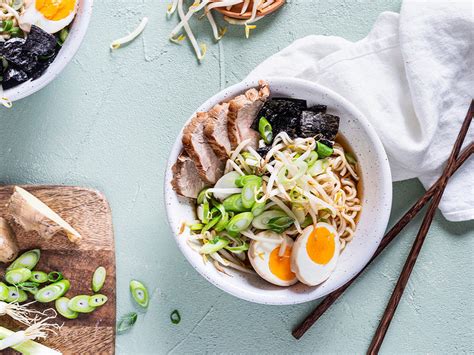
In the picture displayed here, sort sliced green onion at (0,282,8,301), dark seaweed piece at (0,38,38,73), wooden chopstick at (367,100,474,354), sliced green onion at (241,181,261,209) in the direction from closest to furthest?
sliced green onion at (241,181,261,209) < dark seaweed piece at (0,38,38,73) < wooden chopstick at (367,100,474,354) < sliced green onion at (0,282,8,301)

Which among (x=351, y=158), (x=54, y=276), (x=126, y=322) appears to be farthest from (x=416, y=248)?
(x=54, y=276)

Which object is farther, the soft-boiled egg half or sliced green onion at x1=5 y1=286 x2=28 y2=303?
sliced green onion at x1=5 y1=286 x2=28 y2=303

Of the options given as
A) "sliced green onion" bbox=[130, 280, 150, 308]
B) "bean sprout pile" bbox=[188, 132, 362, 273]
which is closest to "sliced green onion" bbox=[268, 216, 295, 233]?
"bean sprout pile" bbox=[188, 132, 362, 273]

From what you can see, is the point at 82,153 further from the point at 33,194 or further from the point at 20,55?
the point at 20,55

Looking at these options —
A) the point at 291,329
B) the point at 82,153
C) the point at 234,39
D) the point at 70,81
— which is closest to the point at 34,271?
the point at 82,153

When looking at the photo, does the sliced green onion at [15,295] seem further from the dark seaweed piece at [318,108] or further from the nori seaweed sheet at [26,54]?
the dark seaweed piece at [318,108]

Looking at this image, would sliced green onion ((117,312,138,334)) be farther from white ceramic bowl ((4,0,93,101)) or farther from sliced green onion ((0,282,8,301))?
white ceramic bowl ((4,0,93,101))

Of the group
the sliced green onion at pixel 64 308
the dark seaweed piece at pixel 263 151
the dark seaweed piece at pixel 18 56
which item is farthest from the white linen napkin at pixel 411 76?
the sliced green onion at pixel 64 308
